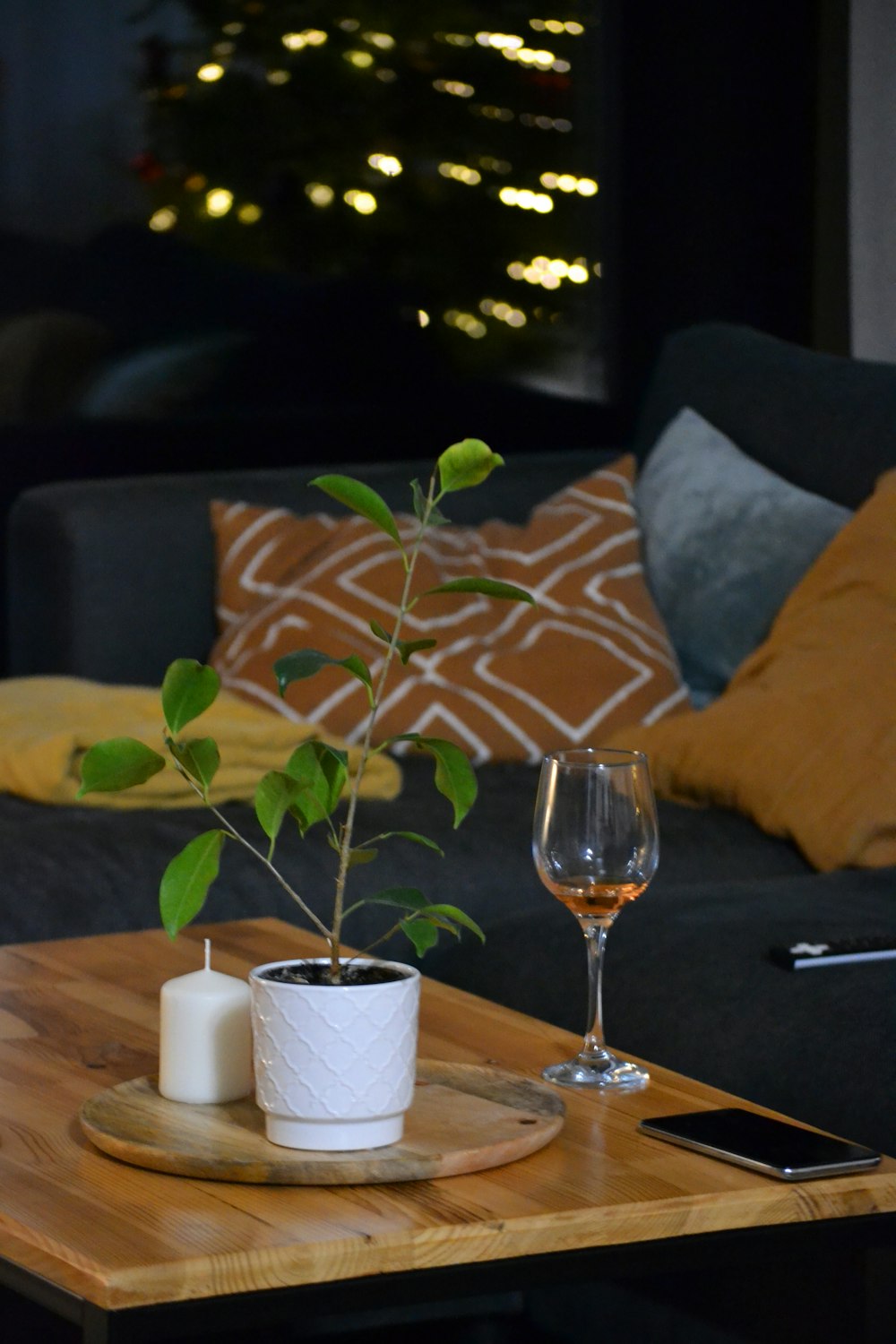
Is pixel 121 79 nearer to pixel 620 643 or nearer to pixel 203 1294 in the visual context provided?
pixel 620 643

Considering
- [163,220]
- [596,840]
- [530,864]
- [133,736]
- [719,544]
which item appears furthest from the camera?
[163,220]

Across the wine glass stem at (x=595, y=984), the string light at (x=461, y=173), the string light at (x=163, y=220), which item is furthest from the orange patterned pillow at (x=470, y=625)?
the wine glass stem at (x=595, y=984)

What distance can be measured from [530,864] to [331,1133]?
1159 millimetres

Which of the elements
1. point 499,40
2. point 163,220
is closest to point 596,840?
point 163,220

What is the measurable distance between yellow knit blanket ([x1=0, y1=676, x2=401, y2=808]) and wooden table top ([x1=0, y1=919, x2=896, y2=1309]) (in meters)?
1.00

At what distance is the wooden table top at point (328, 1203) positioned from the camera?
104cm

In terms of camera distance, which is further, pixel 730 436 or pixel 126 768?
pixel 730 436

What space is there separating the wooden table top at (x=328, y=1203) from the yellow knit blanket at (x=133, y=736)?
1.00m

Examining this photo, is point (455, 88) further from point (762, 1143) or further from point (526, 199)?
point (762, 1143)

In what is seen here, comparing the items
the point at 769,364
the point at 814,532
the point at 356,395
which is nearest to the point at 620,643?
the point at 814,532

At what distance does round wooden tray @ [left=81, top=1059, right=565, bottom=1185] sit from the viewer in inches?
45.6

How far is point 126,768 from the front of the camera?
1180mm

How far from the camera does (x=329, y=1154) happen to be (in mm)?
1183

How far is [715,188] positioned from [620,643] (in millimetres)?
1718
